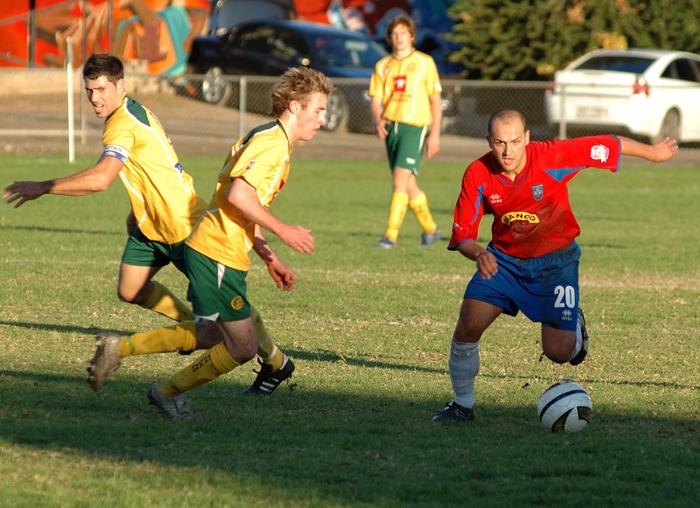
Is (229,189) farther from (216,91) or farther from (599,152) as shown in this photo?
(216,91)

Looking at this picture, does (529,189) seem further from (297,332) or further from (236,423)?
(297,332)

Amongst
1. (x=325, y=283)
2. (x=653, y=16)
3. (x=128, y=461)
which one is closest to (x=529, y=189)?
(x=128, y=461)

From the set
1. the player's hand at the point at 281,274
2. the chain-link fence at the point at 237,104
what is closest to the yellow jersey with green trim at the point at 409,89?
the player's hand at the point at 281,274

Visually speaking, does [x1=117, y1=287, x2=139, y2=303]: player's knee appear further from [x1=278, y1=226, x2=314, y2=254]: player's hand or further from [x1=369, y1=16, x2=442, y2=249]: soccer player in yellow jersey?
[x1=369, y1=16, x2=442, y2=249]: soccer player in yellow jersey

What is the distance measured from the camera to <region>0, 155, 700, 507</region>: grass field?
529cm

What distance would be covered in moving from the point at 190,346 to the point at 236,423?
1.51 ft

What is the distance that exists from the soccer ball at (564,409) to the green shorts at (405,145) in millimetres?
7533

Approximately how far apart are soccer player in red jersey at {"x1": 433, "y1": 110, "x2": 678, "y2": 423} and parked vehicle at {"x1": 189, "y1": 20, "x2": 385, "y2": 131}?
20.2 m

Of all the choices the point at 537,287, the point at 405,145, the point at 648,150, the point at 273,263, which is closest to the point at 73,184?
the point at 273,263

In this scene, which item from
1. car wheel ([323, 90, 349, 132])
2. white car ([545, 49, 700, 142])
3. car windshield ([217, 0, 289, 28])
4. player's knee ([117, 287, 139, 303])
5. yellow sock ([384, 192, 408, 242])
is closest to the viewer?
player's knee ([117, 287, 139, 303])

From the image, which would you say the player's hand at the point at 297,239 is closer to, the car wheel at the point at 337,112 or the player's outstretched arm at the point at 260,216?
the player's outstretched arm at the point at 260,216

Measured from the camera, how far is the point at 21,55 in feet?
105

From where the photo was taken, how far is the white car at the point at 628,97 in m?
25.4

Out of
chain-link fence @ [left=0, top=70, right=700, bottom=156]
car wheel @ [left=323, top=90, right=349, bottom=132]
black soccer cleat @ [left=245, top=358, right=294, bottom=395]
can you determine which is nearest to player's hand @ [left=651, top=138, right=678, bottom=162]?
black soccer cleat @ [left=245, top=358, right=294, bottom=395]
